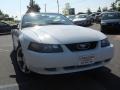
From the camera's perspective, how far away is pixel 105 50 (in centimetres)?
502

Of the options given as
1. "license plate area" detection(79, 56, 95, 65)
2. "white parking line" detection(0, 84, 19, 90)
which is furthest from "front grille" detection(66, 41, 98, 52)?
"white parking line" detection(0, 84, 19, 90)

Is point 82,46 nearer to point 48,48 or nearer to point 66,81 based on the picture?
point 48,48

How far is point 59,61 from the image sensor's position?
460cm

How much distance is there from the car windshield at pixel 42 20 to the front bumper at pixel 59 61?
1674mm

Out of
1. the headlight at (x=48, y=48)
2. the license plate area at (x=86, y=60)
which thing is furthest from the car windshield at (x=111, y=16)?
the headlight at (x=48, y=48)

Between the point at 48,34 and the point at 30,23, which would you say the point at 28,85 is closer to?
the point at 48,34

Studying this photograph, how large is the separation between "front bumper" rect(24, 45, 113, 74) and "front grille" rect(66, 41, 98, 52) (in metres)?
0.09

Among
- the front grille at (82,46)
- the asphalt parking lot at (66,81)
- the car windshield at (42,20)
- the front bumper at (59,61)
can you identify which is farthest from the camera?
the car windshield at (42,20)

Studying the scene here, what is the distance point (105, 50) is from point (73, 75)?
969 mm

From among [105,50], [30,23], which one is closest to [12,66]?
[30,23]

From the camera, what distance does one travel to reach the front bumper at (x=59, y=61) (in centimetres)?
460

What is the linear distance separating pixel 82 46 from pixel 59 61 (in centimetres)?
56

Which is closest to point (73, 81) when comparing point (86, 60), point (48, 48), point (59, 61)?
point (86, 60)

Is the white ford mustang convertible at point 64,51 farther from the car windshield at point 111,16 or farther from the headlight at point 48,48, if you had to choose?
the car windshield at point 111,16
